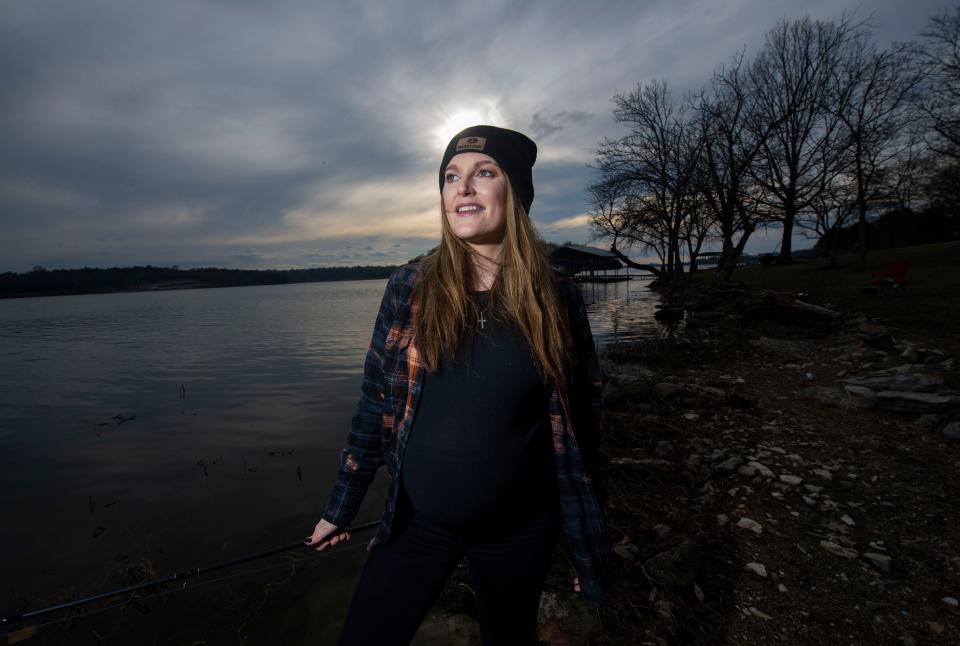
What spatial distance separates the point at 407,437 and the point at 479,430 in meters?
0.34

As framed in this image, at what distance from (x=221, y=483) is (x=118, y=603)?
269 cm

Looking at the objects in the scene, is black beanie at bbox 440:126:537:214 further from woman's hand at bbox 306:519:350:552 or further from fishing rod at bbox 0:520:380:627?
fishing rod at bbox 0:520:380:627

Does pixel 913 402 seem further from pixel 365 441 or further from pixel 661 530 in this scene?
pixel 365 441

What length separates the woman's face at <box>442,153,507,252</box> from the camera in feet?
6.68

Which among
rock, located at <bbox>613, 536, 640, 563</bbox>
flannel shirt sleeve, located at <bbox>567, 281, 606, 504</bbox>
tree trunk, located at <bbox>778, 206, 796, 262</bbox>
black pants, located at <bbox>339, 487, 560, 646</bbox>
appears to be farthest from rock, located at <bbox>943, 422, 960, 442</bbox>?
tree trunk, located at <bbox>778, 206, 796, 262</bbox>

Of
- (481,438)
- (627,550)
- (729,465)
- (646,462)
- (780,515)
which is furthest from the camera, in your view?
(646,462)

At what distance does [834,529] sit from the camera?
11.3 feet

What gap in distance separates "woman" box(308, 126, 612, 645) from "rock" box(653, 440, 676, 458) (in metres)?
3.50

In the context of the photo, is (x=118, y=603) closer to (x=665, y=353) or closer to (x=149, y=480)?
(x=149, y=480)

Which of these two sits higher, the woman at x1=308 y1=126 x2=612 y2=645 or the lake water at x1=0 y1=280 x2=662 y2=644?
the woman at x1=308 y1=126 x2=612 y2=645

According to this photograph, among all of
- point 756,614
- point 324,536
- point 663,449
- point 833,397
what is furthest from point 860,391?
point 324,536

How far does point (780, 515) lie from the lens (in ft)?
12.1

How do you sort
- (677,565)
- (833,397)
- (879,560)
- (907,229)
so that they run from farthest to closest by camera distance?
(907,229) → (833,397) → (677,565) → (879,560)

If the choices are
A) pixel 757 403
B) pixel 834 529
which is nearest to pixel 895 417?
pixel 757 403
